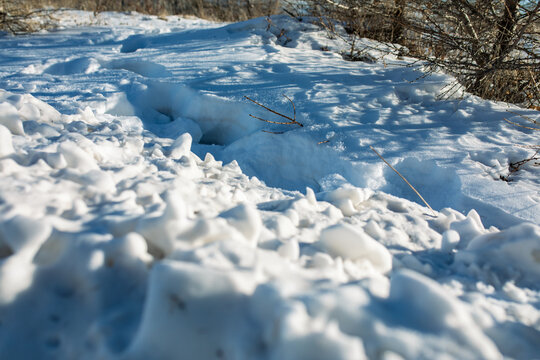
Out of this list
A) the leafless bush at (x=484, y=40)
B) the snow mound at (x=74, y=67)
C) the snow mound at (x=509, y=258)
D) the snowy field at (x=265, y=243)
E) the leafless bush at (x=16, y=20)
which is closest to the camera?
the snowy field at (x=265, y=243)

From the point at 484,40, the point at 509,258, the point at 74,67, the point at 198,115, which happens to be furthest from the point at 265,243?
the point at 74,67

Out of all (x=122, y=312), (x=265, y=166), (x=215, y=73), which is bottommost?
(x=265, y=166)

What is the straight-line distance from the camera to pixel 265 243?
83 cm

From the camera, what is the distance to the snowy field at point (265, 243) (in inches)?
22.6

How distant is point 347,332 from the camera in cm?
58

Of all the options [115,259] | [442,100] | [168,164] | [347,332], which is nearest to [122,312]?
[115,259]

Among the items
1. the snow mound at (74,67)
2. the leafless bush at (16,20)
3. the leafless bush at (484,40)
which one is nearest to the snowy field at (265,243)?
the leafless bush at (484,40)

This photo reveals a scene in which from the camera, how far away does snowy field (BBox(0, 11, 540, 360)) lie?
58 centimetres

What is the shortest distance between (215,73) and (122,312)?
2545 millimetres

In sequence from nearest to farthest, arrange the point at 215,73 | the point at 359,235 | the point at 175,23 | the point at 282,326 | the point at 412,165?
the point at 282,326, the point at 359,235, the point at 412,165, the point at 215,73, the point at 175,23

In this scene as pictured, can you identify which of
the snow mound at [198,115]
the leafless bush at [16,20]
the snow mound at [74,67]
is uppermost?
the leafless bush at [16,20]

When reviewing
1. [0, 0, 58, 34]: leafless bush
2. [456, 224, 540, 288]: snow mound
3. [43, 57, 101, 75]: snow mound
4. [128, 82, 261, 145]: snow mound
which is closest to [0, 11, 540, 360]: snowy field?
[456, 224, 540, 288]: snow mound

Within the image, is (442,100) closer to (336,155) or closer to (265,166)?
(336,155)

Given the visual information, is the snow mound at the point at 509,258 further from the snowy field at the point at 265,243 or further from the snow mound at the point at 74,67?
the snow mound at the point at 74,67
